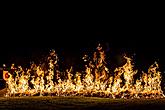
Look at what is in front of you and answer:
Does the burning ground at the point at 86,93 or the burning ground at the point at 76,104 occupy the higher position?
the burning ground at the point at 86,93

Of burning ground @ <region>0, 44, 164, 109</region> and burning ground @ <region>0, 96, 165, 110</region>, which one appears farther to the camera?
burning ground @ <region>0, 44, 164, 109</region>

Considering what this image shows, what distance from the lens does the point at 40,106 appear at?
11227 mm

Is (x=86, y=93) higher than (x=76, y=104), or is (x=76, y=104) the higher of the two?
(x=86, y=93)

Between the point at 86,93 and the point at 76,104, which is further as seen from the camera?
the point at 86,93

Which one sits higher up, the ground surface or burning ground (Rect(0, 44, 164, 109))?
burning ground (Rect(0, 44, 164, 109))

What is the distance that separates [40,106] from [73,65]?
9.28 meters

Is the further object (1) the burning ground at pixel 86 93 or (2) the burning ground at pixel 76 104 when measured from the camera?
(1) the burning ground at pixel 86 93

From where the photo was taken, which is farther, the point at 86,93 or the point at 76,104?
the point at 86,93

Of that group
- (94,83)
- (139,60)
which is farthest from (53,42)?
(94,83)

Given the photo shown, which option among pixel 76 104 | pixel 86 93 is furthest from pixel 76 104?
pixel 86 93

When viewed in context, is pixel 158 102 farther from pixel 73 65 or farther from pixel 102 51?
pixel 73 65

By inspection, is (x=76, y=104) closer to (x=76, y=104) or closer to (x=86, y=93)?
(x=76, y=104)

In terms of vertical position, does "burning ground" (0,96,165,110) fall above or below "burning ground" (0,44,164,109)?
below

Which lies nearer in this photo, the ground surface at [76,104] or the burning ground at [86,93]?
the ground surface at [76,104]
